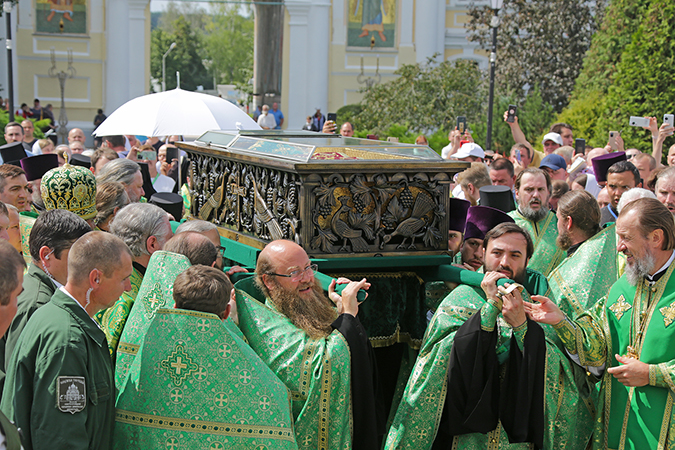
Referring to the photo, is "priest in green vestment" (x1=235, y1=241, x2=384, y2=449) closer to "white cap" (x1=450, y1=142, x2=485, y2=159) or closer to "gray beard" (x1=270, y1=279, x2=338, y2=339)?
"gray beard" (x1=270, y1=279, x2=338, y2=339)

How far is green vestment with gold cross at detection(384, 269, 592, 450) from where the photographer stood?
12.0 ft

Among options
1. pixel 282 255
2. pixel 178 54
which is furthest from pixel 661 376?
pixel 178 54

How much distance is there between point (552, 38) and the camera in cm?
2281

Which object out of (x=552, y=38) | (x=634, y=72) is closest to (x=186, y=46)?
(x=552, y=38)

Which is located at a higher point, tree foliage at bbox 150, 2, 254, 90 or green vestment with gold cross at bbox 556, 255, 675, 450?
tree foliage at bbox 150, 2, 254, 90

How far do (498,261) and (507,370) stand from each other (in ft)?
1.77

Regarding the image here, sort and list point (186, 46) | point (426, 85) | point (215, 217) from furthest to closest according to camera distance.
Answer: point (186, 46)
point (426, 85)
point (215, 217)

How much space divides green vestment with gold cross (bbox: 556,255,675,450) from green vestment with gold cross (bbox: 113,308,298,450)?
148cm

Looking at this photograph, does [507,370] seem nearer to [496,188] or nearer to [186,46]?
[496,188]

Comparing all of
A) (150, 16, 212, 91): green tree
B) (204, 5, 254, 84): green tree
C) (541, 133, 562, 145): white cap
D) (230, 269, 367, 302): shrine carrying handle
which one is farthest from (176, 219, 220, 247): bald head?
(204, 5, 254, 84): green tree

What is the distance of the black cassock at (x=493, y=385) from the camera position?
3.56m

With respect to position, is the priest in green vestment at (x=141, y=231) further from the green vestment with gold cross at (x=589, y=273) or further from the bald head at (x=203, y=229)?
the green vestment with gold cross at (x=589, y=273)

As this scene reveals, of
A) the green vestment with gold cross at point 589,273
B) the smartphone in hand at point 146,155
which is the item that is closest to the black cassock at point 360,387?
the green vestment with gold cross at point 589,273

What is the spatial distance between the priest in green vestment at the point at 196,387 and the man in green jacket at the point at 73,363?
140 millimetres
